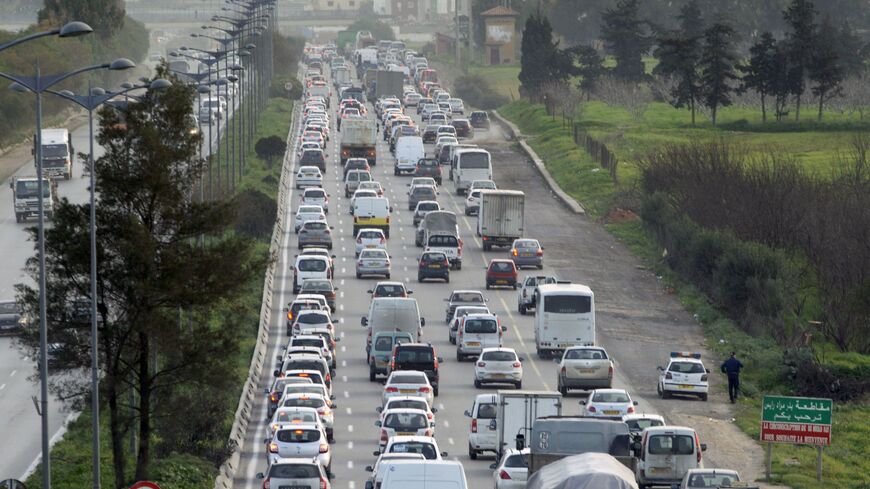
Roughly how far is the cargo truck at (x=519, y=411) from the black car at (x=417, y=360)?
10468 millimetres

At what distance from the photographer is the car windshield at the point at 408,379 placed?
4709 cm

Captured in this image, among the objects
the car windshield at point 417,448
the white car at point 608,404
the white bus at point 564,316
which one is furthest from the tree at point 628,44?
the car windshield at point 417,448

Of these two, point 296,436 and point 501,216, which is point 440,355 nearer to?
point 296,436

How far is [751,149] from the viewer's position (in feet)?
334

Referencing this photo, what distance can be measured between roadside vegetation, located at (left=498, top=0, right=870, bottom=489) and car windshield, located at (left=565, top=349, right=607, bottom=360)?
4123mm

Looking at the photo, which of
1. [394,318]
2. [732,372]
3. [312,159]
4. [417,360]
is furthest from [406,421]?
[312,159]

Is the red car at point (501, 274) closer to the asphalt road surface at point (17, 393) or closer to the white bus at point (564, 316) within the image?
the white bus at point (564, 316)

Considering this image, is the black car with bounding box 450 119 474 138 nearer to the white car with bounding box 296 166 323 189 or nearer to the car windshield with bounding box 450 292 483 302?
the white car with bounding box 296 166 323 189

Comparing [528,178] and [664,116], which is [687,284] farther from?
[664,116]

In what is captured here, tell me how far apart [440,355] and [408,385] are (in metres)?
10.9

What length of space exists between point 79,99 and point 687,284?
40032mm

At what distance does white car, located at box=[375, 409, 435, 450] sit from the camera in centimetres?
4116

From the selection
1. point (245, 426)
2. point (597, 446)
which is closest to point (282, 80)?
point (245, 426)

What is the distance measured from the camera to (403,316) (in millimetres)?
55875
